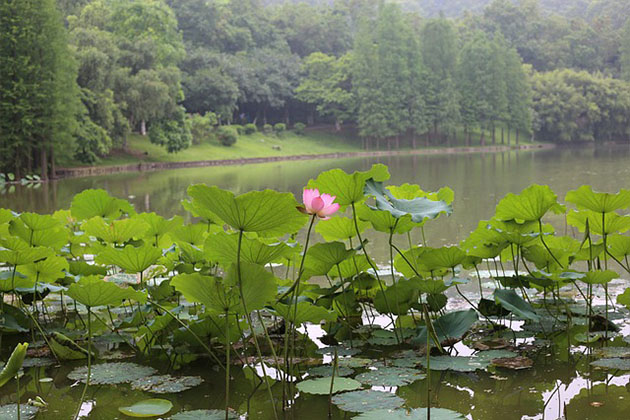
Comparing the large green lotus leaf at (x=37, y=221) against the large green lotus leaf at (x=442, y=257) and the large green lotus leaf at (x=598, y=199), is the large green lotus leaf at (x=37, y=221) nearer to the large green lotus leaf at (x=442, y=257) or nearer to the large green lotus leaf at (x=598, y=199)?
the large green lotus leaf at (x=442, y=257)

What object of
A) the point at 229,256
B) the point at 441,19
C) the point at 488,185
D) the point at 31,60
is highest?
the point at 441,19

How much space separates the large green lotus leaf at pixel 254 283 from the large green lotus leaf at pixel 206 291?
0.13 feet

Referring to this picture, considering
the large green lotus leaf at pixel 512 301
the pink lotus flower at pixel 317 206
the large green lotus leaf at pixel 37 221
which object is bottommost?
the large green lotus leaf at pixel 512 301

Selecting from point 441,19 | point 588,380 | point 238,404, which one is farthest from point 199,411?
point 441,19

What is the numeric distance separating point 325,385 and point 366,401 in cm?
14

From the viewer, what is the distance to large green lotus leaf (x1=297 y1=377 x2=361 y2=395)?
183cm

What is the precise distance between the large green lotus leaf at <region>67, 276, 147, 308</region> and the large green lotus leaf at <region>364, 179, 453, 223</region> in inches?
29.8

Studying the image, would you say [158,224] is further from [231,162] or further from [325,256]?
[231,162]

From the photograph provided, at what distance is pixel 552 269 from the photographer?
256 centimetres

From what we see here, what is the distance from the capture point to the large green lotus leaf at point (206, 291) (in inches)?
67.8

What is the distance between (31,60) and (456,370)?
1963cm

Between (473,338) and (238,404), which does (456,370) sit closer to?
(473,338)

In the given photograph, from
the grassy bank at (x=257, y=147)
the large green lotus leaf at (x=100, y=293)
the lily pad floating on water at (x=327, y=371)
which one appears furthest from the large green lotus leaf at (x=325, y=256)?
the grassy bank at (x=257, y=147)

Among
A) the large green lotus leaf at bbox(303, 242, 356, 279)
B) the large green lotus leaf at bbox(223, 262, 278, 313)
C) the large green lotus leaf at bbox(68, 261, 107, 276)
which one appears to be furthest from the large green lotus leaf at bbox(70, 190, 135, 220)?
the large green lotus leaf at bbox(223, 262, 278, 313)
